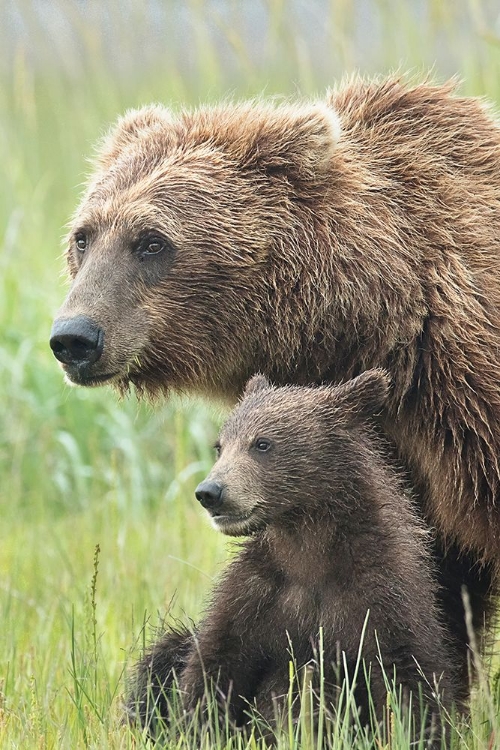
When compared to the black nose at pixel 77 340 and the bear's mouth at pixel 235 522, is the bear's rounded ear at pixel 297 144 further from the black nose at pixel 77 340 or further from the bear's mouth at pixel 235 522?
the bear's mouth at pixel 235 522

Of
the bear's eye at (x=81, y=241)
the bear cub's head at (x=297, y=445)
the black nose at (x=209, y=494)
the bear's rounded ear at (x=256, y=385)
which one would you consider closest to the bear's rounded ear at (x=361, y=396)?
the bear cub's head at (x=297, y=445)

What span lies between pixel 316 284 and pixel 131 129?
113cm

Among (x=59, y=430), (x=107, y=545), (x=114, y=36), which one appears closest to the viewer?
(x=107, y=545)

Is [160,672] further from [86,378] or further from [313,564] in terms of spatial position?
[86,378]

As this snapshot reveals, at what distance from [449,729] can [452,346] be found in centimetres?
127

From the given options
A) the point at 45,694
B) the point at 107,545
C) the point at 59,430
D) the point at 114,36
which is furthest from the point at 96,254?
the point at 114,36

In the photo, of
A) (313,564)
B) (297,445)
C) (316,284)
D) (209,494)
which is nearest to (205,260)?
(316,284)

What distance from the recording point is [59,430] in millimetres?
8789

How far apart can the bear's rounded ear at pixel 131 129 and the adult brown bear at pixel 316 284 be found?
220 mm

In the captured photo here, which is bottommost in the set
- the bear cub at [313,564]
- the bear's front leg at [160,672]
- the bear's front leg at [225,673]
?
the bear's front leg at [160,672]

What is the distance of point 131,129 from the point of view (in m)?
5.13

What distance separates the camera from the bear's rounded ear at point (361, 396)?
419cm

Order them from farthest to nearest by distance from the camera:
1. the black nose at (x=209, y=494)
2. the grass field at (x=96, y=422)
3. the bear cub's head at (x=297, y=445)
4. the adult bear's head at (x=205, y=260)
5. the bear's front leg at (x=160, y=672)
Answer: the grass field at (x=96, y=422), the bear's front leg at (x=160, y=672), the adult bear's head at (x=205, y=260), the bear cub's head at (x=297, y=445), the black nose at (x=209, y=494)

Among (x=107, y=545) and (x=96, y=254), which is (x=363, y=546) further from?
(x=107, y=545)
